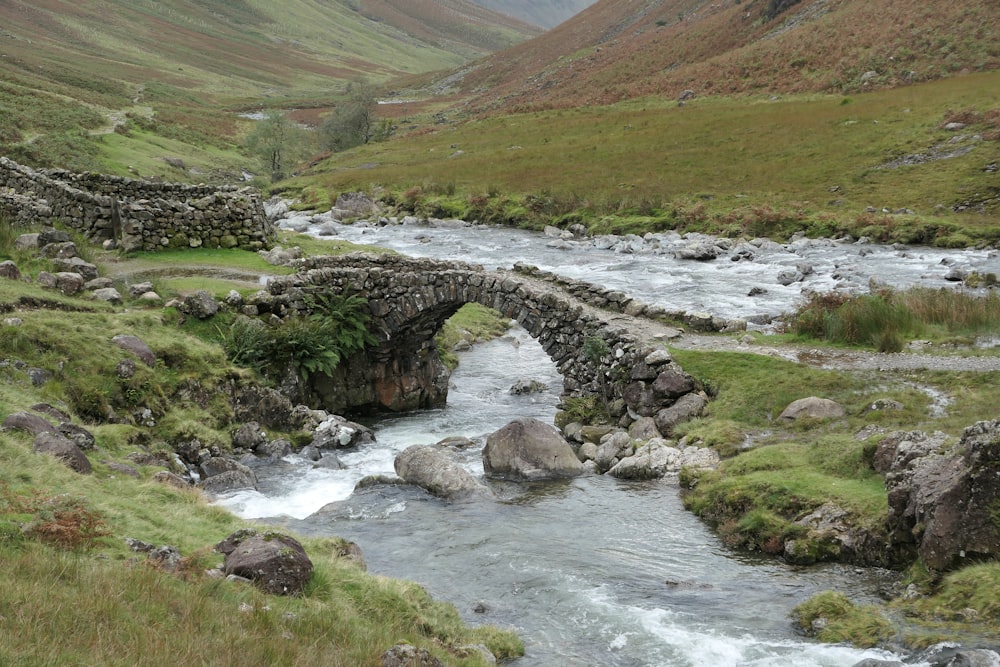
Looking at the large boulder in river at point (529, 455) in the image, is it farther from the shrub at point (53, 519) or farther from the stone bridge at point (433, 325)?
the shrub at point (53, 519)

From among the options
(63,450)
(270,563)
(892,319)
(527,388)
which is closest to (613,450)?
(527,388)

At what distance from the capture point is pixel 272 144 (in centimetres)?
8919

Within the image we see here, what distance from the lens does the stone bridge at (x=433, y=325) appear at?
880 inches

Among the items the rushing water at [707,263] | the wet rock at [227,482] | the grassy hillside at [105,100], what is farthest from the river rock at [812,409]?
the grassy hillside at [105,100]

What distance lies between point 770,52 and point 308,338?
75.0 m

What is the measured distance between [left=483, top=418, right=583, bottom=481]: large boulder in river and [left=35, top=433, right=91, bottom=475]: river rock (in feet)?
28.2

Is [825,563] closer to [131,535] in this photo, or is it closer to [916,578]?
[916,578]

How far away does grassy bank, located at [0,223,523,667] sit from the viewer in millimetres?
6742

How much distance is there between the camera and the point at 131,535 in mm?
9984

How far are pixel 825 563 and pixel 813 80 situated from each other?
238 ft

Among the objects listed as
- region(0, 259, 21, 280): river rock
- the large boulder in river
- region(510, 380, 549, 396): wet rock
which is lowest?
region(510, 380, 549, 396): wet rock

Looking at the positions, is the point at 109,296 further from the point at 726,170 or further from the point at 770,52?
the point at 770,52

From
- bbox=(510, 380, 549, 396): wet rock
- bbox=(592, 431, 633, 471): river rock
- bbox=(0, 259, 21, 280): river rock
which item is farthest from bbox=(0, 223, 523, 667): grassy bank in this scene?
bbox=(510, 380, 549, 396): wet rock

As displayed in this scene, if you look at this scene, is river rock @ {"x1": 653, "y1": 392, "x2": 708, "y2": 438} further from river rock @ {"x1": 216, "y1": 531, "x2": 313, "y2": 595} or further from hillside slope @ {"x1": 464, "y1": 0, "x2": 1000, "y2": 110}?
hillside slope @ {"x1": 464, "y1": 0, "x2": 1000, "y2": 110}
